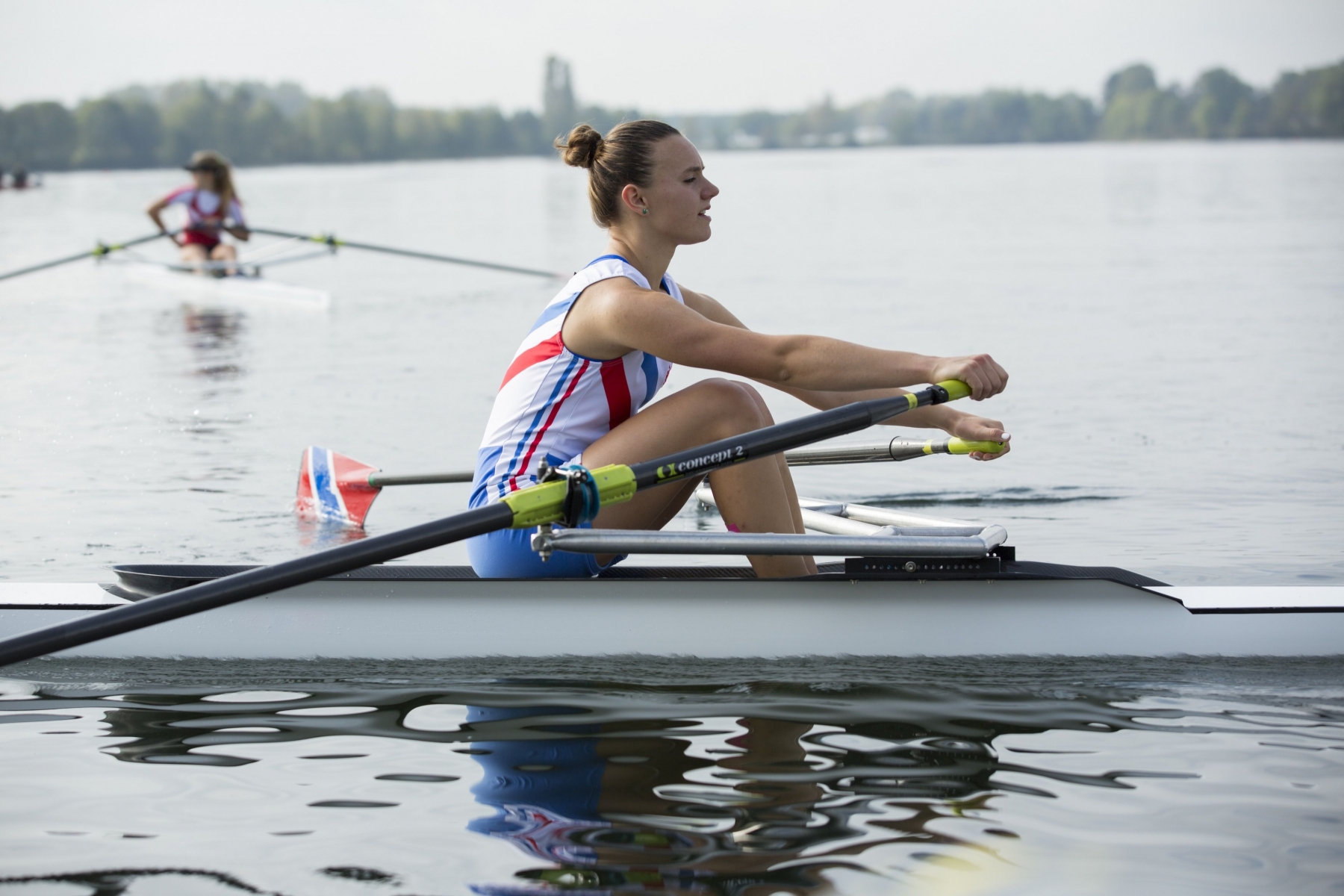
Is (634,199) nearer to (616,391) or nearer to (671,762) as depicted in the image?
(616,391)

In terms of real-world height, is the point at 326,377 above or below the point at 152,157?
below

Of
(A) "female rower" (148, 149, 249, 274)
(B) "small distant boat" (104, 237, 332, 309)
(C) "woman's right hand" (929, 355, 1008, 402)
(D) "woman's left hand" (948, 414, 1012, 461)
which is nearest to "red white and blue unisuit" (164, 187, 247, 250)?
(A) "female rower" (148, 149, 249, 274)

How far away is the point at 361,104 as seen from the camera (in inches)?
4348

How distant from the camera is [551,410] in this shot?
3.32 metres

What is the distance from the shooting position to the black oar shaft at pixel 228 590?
276 centimetres

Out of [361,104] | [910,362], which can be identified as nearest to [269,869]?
[910,362]

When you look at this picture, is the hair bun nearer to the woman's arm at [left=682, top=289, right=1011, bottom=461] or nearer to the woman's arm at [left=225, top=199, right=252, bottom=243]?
the woman's arm at [left=682, top=289, right=1011, bottom=461]

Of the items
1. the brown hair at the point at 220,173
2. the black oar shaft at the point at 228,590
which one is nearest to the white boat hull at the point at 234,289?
the brown hair at the point at 220,173

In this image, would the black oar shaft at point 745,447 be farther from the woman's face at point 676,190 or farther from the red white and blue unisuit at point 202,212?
the red white and blue unisuit at point 202,212

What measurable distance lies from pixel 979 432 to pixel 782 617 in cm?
68

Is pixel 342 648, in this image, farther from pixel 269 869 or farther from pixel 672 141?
pixel 672 141

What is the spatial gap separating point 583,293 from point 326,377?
6.96m

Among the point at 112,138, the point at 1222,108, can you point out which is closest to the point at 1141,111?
the point at 1222,108

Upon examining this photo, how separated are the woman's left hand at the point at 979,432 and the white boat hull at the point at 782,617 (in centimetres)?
33
